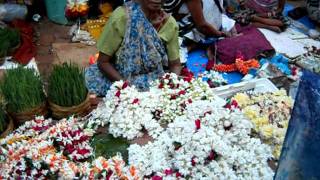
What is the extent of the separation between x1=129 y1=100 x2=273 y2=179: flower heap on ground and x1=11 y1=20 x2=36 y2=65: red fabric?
2.77 meters

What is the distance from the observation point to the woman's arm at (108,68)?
3148mm

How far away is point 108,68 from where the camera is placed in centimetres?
317

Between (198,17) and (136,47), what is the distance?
5.02ft

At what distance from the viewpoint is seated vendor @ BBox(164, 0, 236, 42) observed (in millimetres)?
4418

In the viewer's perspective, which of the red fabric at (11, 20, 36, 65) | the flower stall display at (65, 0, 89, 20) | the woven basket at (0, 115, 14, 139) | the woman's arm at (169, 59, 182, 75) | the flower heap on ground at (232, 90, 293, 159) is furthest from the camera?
the flower stall display at (65, 0, 89, 20)

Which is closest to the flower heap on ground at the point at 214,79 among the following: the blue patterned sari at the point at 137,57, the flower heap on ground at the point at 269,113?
the blue patterned sari at the point at 137,57

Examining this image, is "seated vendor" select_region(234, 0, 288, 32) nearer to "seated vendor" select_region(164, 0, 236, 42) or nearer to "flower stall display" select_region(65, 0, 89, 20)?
"seated vendor" select_region(164, 0, 236, 42)

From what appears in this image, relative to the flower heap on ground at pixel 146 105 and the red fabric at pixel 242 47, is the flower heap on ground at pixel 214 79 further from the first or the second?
the flower heap on ground at pixel 146 105

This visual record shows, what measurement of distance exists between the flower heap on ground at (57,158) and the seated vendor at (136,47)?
728 mm

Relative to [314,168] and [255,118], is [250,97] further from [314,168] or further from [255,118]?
[314,168]

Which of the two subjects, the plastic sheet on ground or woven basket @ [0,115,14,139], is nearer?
the plastic sheet on ground

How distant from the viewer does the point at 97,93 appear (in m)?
3.34

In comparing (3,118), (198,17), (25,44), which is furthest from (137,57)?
(25,44)

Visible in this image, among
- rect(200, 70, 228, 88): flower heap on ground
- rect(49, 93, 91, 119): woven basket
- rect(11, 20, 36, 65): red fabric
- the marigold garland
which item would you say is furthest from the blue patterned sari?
rect(11, 20, 36, 65): red fabric
